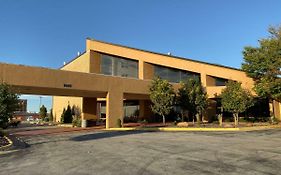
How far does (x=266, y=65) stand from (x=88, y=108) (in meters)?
24.0

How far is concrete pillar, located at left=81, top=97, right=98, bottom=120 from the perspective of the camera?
39.2 metres

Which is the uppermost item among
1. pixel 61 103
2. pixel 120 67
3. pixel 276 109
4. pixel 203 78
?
pixel 120 67

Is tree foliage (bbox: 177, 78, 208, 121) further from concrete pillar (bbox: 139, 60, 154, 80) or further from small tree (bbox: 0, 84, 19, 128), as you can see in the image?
small tree (bbox: 0, 84, 19, 128)

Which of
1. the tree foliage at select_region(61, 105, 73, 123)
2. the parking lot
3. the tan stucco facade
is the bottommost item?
the parking lot

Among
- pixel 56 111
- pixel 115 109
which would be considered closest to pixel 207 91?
pixel 115 109

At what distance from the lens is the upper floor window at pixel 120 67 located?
41031 millimetres

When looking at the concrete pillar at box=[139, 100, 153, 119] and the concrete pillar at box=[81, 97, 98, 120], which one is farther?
the concrete pillar at box=[139, 100, 153, 119]

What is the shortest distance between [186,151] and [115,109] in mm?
19043

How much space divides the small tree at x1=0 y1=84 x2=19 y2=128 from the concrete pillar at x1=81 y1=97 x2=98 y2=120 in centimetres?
2046

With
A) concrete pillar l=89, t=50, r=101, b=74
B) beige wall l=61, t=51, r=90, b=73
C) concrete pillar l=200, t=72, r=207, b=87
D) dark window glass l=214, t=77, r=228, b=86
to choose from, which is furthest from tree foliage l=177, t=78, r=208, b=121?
beige wall l=61, t=51, r=90, b=73

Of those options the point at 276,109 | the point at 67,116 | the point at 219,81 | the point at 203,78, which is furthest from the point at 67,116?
the point at 276,109

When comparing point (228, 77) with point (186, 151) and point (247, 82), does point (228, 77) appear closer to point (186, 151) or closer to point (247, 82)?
point (247, 82)

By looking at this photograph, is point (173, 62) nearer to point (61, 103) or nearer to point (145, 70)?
point (145, 70)

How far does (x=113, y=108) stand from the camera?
3178 centimetres
